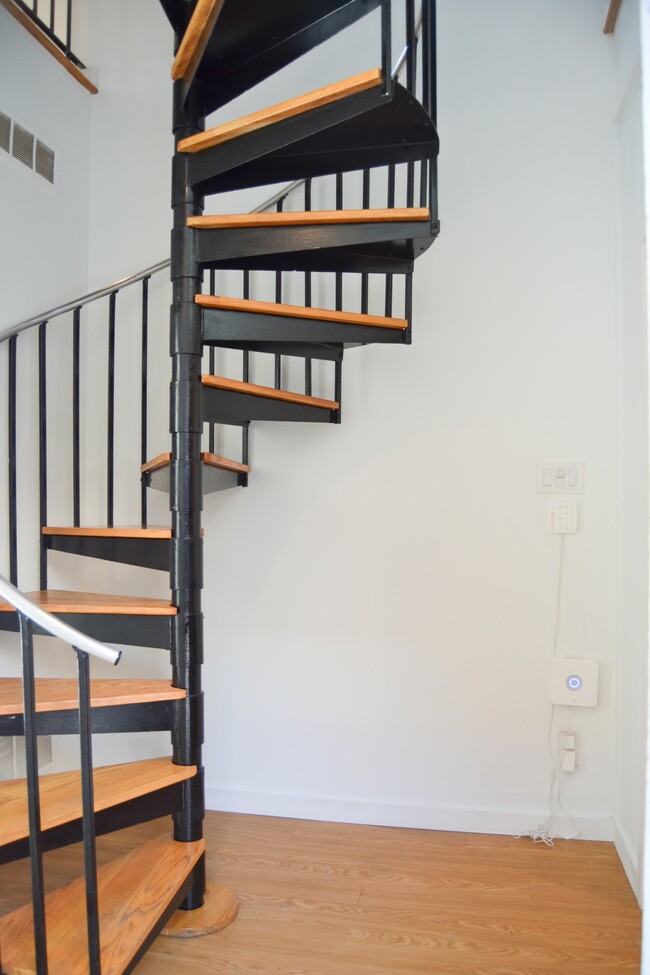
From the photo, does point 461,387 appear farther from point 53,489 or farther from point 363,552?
point 53,489

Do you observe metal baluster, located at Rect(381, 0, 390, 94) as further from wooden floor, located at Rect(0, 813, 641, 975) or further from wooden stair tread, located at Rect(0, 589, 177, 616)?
wooden floor, located at Rect(0, 813, 641, 975)

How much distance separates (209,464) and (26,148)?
4.91ft

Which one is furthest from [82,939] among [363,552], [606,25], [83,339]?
[606,25]

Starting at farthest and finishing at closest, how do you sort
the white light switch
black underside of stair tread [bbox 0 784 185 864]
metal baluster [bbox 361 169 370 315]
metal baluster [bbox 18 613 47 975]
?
the white light switch → metal baluster [bbox 361 169 370 315] → black underside of stair tread [bbox 0 784 185 864] → metal baluster [bbox 18 613 47 975]

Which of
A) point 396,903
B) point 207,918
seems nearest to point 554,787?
point 396,903

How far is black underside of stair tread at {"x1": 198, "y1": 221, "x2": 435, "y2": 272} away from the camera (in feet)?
6.98

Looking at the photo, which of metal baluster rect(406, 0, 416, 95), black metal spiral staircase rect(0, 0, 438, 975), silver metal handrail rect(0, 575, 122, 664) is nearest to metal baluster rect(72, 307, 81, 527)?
black metal spiral staircase rect(0, 0, 438, 975)

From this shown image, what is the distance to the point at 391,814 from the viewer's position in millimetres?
2805

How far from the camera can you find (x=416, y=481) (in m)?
2.85

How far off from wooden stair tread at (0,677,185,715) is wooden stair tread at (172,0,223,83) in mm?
1875

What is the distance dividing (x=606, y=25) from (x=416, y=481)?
1841 mm

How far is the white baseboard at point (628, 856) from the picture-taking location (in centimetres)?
224

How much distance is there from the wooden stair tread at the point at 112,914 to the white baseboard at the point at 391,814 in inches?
29.4

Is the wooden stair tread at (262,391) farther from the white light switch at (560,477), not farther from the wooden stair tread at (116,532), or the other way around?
the white light switch at (560,477)
